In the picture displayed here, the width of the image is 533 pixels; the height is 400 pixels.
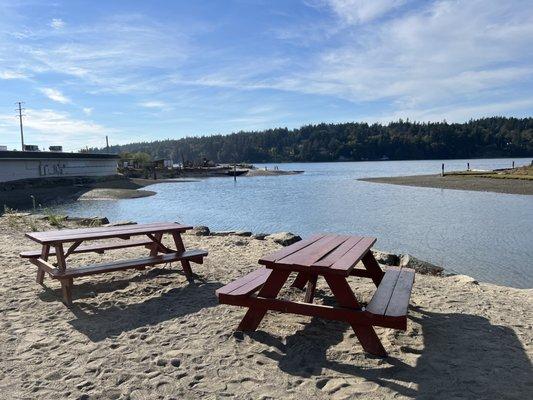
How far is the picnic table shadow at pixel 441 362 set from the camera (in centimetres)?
341

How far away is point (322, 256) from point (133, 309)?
2.39m

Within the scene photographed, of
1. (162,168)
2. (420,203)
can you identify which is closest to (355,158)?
(162,168)

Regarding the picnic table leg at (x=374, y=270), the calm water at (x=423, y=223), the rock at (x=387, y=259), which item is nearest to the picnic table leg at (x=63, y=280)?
the picnic table leg at (x=374, y=270)

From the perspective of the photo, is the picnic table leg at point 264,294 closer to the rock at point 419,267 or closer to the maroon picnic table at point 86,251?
the maroon picnic table at point 86,251

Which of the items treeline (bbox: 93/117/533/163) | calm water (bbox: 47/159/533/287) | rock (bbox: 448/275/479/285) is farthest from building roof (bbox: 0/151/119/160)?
treeline (bbox: 93/117/533/163)

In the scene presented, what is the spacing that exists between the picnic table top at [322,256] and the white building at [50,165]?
39575 millimetres

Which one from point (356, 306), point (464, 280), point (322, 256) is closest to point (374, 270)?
point (322, 256)

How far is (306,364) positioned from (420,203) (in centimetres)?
2566

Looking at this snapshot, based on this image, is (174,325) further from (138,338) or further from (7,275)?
(7,275)

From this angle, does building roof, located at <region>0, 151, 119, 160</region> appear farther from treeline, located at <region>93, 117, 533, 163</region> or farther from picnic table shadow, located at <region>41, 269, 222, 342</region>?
treeline, located at <region>93, 117, 533, 163</region>

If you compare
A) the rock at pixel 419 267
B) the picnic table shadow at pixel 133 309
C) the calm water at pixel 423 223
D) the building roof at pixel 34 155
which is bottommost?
the calm water at pixel 423 223

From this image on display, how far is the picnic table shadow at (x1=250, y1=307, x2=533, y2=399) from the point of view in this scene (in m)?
3.41

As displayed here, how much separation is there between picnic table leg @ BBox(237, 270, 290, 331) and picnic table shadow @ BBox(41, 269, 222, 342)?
95cm

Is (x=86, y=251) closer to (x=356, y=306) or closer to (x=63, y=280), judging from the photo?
(x=63, y=280)
